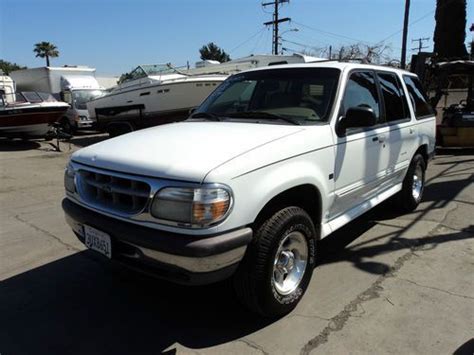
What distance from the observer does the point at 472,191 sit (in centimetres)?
718

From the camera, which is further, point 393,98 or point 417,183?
point 417,183

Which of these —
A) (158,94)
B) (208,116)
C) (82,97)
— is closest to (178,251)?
(208,116)

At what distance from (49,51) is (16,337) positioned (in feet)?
268

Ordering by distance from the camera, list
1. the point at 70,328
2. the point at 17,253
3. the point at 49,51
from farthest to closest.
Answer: the point at 49,51 → the point at 17,253 → the point at 70,328

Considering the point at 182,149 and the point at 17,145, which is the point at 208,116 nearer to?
the point at 182,149

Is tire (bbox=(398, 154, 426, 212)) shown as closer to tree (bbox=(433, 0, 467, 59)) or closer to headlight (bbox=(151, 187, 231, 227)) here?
headlight (bbox=(151, 187, 231, 227))

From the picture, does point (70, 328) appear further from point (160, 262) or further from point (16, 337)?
point (160, 262)

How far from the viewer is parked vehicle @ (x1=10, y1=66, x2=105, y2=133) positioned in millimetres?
18577

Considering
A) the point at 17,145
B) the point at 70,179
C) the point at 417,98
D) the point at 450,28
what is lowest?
the point at 17,145

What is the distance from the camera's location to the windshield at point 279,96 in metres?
3.94

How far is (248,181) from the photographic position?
2.92 metres

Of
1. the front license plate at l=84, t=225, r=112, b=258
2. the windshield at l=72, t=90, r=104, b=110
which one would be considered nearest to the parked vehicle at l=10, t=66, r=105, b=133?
the windshield at l=72, t=90, r=104, b=110

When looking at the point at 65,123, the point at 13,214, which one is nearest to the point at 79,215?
the point at 13,214

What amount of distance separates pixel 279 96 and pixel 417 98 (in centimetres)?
256
